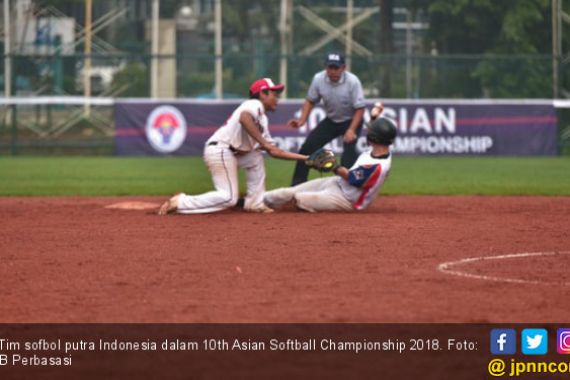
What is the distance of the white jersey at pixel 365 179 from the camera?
43.1 ft

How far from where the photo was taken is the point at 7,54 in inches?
1268

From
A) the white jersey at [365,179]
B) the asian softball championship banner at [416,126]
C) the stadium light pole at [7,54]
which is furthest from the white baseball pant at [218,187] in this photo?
the stadium light pole at [7,54]

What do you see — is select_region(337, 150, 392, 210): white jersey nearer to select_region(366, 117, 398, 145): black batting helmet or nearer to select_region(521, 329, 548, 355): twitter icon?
select_region(366, 117, 398, 145): black batting helmet

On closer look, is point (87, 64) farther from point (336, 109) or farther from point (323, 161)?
point (323, 161)

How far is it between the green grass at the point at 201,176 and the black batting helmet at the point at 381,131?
5.02m

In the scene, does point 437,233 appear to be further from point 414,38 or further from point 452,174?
point 414,38

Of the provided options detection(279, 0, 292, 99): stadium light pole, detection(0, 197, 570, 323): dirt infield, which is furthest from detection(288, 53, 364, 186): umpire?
detection(279, 0, 292, 99): stadium light pole

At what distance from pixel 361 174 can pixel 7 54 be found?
2099cm

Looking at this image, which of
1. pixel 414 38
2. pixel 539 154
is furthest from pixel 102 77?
pixel 539 154

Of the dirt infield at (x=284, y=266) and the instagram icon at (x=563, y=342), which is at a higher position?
the instagram icon at (x=563, y=342)

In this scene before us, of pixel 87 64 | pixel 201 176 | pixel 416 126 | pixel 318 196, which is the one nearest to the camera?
pixel 318 196

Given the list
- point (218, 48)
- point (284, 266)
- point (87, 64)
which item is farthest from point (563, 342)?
point (218, 48)

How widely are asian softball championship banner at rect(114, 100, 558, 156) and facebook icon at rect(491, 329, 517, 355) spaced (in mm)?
21844

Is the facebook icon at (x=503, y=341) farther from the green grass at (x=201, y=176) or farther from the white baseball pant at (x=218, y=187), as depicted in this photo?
the green grass at (x=201, y=176)
